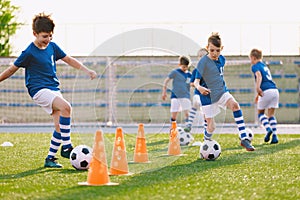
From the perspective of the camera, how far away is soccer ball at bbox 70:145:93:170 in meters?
7.29

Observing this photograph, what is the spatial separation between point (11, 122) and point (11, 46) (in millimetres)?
4064

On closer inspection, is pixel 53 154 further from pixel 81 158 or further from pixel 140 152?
pixel 140 152

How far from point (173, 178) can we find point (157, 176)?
240mm

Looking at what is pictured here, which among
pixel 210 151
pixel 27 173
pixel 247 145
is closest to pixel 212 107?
pixel 247 145

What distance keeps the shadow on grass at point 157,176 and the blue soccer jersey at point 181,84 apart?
4541mm

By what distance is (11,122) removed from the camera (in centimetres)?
2198

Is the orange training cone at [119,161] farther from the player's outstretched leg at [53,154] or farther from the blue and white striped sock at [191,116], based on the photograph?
the blue and white striped sock at [191,116]

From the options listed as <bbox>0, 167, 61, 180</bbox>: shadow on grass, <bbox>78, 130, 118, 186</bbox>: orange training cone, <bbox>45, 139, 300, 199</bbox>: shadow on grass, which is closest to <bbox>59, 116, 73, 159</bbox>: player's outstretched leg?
<bbox>0, 167, 61, 180</bbox>: shadow on grass

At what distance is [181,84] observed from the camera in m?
14.5

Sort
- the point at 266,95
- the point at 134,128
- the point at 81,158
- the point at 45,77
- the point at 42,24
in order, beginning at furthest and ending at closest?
the point at 134,128 < the point at 266,95 < the point at 45,77 < the point at 42,24 < the point at 81,158

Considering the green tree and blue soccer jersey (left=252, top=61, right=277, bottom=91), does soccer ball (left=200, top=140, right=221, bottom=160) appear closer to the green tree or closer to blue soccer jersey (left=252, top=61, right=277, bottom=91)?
blue soccer jersey (left=252, top=61, right=277, bottom=91)

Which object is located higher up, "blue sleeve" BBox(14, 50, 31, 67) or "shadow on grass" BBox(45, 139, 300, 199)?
"blue sleeve" BBox(14, 50, 31, 67)

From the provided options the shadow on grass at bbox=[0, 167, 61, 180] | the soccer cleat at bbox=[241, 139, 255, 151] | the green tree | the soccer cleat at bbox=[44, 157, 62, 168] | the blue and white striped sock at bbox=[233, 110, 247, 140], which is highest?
the green tree

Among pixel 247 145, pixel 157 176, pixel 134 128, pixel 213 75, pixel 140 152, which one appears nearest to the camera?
pixel 157 176
